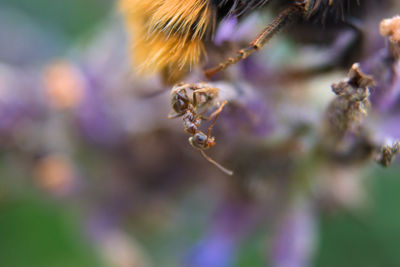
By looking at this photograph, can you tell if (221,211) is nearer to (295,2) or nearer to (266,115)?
(266,115)

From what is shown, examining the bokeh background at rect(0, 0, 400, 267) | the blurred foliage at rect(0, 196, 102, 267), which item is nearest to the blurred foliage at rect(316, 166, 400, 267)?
the bokeh background at rect(0, 0, 400, 267)

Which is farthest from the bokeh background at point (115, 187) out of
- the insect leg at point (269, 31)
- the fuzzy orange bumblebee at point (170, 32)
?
the insect leg at point (269, 31)

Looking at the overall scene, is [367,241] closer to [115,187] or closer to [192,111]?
[115,187]

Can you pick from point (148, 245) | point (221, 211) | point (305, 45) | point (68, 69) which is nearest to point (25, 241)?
point (148, 245)

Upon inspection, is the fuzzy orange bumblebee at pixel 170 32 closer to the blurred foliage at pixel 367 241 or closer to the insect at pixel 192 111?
the insect at pixel 192 111

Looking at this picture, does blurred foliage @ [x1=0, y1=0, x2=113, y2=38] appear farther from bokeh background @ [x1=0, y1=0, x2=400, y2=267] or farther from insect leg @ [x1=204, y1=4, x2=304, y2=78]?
insect leg @ [x1=204, y1=4, x2=304, y2=78]

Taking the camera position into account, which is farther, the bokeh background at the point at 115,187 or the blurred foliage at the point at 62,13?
the blurred foliage at the point at 62,13
